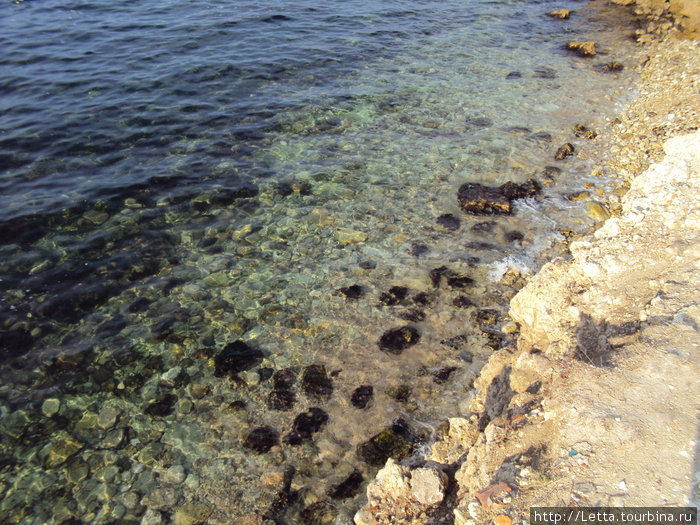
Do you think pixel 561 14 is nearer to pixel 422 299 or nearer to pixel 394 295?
pixel 422 299

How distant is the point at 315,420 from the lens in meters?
6.82

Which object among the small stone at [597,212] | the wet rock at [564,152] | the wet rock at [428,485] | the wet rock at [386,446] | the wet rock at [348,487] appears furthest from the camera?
the wet rock at [564,152]

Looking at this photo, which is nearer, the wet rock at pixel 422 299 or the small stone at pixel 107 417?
the small stone at pixel 107 417

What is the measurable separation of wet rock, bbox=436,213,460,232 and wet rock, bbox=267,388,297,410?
5.39m

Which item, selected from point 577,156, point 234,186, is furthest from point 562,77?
point 234,186

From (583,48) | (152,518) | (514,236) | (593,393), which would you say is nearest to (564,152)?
(514,236)

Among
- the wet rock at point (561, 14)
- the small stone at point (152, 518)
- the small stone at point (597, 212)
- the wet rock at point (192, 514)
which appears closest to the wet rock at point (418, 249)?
the small stone at point (597, 212)

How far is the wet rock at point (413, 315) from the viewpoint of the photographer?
27.3ft

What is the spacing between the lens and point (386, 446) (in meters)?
6.45

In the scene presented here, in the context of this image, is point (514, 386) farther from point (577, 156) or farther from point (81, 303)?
point (577, 156)

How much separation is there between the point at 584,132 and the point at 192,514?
1406 centimetres

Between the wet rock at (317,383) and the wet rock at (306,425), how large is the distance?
0.26 metres

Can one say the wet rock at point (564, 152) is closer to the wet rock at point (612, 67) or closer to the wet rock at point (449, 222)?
the wet rock at point (449, 222)

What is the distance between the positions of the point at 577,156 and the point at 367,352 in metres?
9.04
